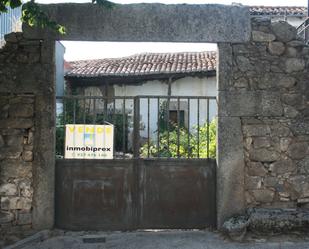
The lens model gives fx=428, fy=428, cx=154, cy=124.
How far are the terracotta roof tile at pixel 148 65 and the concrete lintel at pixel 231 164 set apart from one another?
28.9 ft

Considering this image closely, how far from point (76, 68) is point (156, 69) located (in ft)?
11.3

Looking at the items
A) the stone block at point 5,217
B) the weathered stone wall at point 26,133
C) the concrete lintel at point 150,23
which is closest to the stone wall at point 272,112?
the concrete lintel at point 150,23

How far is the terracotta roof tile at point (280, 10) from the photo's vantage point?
16423mm

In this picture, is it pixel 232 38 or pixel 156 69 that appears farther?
pixel 156 69

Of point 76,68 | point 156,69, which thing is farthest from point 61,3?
point 76,68

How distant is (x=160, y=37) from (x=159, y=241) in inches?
104

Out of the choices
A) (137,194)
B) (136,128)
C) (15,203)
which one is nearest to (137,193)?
(137,194)

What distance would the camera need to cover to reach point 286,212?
18.3 ft

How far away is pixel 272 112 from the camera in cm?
575

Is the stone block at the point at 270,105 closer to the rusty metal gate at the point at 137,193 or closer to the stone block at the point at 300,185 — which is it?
the rusty metal gate at the point at 137,193

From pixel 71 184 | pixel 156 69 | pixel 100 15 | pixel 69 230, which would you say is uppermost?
pixel 156 69

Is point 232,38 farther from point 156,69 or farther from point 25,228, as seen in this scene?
point 156,69

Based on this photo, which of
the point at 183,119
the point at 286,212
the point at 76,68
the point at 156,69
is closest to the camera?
the point at 286,212

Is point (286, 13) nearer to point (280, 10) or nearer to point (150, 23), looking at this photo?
point (280, 10)
